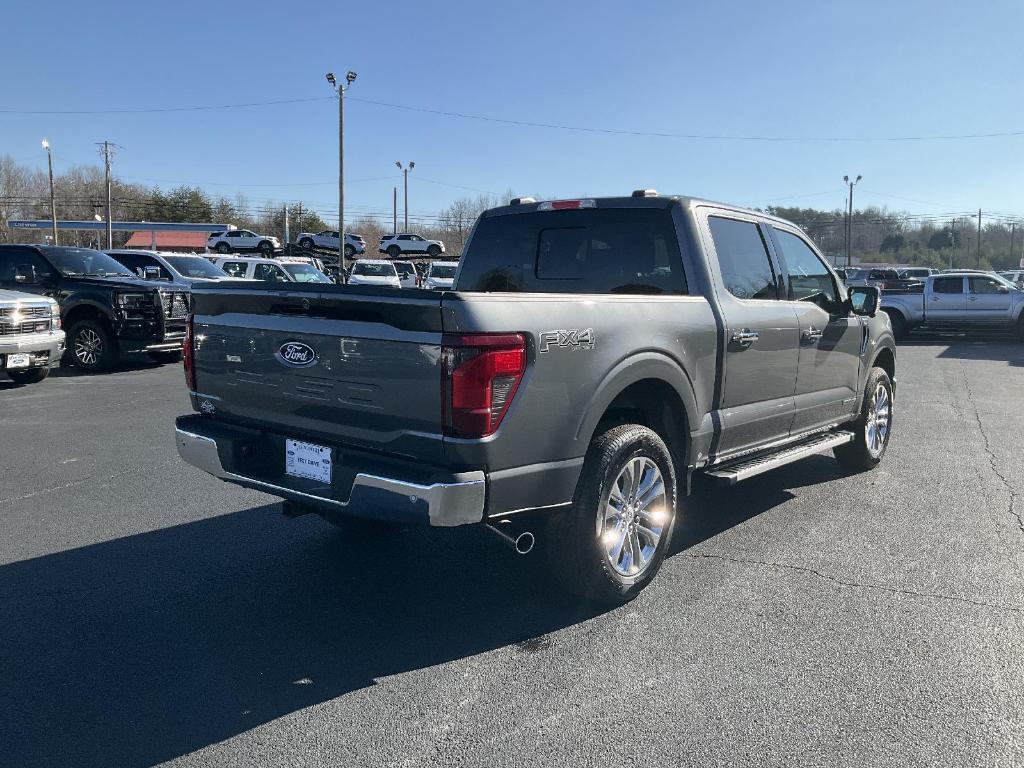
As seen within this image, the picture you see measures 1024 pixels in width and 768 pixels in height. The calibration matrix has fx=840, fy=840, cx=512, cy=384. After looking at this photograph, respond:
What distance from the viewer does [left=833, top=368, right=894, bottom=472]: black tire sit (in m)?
6.91

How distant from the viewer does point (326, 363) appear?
3.73m

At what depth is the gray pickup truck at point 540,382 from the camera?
341 cm

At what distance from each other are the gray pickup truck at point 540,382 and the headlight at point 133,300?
964cm

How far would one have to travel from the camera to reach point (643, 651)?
12.0 feet

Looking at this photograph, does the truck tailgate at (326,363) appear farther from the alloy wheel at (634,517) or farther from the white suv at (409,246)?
the white suv at (409,246)

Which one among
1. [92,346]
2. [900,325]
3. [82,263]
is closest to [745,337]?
[92,346]

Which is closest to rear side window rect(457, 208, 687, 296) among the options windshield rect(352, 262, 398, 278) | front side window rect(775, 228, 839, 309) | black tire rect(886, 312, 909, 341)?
front side window rect(775, 228, 839, 309)

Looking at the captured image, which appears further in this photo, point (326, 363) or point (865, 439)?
point (865, 439)

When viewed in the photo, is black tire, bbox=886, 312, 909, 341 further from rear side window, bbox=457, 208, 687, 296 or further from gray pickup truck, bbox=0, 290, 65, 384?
rear side window, bbox=457, 208, 687, 296

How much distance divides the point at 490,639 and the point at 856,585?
80.9 inches

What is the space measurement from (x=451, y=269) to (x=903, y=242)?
99.5m

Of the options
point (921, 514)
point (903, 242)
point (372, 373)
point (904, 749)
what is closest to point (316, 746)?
point (372, 373)

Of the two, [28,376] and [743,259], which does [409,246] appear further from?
[743,259]

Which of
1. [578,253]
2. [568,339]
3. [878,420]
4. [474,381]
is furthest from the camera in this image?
[878,420]
